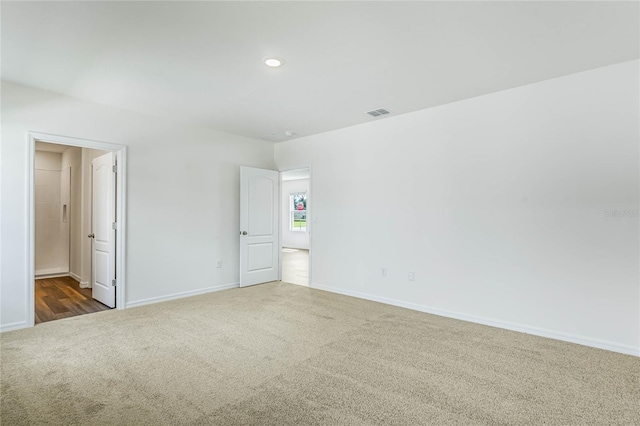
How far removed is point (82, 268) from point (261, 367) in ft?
15.5

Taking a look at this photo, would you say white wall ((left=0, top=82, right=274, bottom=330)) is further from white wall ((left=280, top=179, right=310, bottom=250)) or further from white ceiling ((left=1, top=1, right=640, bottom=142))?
white wall ((left=280, top=179, right=310, bottom=250))

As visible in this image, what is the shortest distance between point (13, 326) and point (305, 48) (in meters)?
4.08

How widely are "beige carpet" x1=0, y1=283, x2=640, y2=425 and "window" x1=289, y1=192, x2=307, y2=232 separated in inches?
303

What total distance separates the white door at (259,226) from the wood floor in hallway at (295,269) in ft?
1.34

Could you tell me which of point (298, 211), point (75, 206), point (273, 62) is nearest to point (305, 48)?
point (273, 62)

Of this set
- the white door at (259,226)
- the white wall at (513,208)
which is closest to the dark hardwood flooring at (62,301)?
the white door at (259,226)

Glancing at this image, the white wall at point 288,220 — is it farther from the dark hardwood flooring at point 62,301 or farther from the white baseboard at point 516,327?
the dark hardwood flooring at point 62,301

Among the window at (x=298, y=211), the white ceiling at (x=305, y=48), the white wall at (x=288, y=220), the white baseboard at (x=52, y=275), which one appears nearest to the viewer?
the white ceiling at (x=305, y=48)

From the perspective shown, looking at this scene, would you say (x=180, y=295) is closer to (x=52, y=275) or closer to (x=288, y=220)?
(x=52, y=275)

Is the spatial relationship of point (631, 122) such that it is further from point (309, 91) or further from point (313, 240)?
point (313, 240)

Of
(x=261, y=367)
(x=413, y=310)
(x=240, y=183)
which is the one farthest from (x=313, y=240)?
(x=261, y=367)

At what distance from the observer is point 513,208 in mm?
3475

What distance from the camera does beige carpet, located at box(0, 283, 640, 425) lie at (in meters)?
1.98

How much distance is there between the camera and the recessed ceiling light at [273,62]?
2.81 meters
